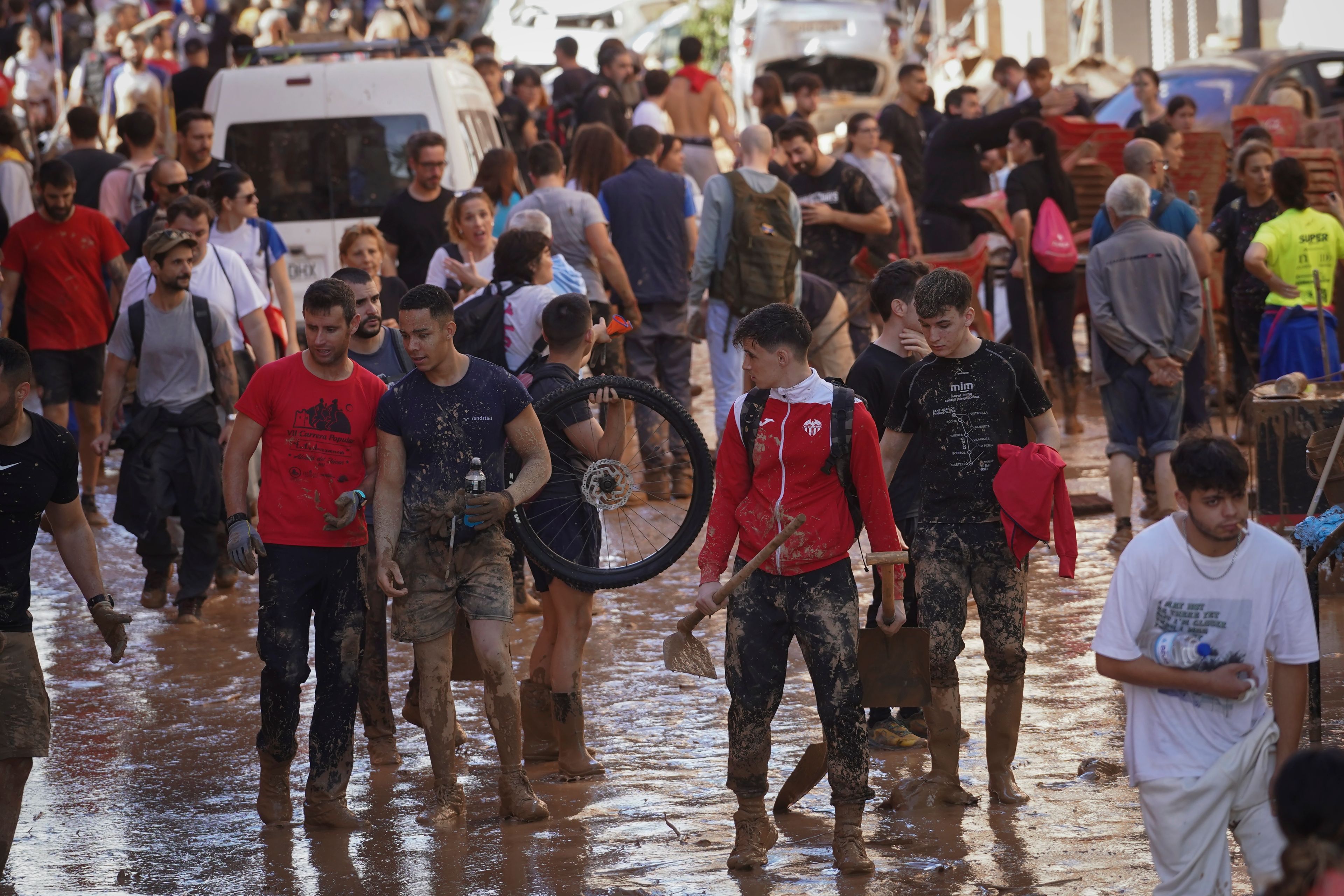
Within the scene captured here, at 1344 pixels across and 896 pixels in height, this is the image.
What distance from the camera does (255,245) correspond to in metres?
9.88

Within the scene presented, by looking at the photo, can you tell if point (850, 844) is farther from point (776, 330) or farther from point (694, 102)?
point (694, 102)

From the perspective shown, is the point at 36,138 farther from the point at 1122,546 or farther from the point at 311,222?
the point at 1122,546

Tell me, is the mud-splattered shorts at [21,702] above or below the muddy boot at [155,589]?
above

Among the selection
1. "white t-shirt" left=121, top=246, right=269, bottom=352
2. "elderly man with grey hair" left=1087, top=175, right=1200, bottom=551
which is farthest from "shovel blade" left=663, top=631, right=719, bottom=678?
"elderly man with grey hair" left=1087, top=175, right=1200, bottom=551

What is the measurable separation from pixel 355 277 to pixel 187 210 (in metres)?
2.62

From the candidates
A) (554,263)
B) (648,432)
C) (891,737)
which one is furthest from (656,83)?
(891,737)

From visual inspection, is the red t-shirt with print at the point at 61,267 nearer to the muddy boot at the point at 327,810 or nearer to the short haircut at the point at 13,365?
the short haircut at the point at 13,365

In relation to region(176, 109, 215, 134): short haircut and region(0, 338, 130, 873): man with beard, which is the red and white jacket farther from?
region(176, 109, 215, 134): short haircut

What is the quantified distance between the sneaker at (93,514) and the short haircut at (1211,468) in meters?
8.63

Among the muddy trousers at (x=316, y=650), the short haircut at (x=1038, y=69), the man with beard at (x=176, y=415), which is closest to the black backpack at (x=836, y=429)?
the muddy trousers at (x=316, y=650)

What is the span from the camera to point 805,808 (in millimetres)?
6035

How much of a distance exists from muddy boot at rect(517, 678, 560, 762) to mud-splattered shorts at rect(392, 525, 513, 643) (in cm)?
77

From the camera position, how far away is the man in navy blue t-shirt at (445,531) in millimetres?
5902

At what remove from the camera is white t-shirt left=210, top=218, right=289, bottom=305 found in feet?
32.2
